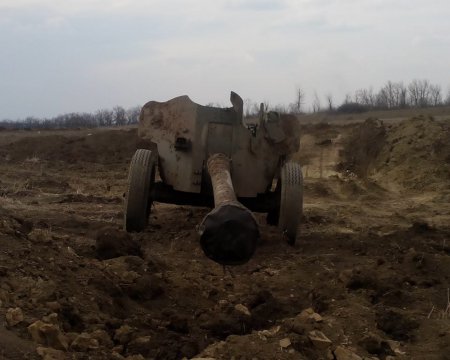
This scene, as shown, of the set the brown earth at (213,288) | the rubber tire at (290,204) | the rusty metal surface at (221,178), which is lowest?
the brown earth at (213,288)

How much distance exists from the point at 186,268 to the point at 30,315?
103 inches

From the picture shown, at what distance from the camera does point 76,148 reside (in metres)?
23.9

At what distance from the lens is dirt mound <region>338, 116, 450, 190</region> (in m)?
15.1

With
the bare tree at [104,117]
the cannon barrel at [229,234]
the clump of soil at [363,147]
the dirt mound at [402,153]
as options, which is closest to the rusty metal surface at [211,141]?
the cannon barrel at [229,234]

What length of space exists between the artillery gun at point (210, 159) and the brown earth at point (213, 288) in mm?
411

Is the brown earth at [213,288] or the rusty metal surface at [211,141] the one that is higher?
the rusty metal surface at [211,141]

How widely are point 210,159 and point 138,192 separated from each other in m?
0.94

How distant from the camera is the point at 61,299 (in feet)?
14.1

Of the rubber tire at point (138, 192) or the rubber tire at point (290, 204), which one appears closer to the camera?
the rubber tire at point (290, 204)

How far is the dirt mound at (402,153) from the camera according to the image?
15.1 meters

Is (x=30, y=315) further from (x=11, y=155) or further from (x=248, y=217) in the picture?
(x=11, y=155)

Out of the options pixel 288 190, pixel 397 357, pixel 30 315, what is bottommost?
pixel 397 357

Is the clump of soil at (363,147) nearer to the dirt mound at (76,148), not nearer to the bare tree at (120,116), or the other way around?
the dirt mound at (76,148)

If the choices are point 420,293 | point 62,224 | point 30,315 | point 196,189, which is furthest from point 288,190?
point 30,315
